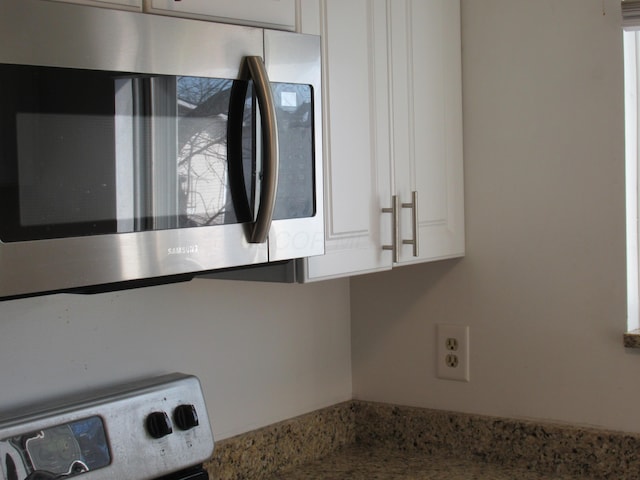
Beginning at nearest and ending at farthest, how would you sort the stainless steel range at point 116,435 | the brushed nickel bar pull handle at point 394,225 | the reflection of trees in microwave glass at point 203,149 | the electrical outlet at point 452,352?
the reflection of trees in microwave glass at point 203,149 → the stainless steel range at point 116,435 → the brushed nickel bar pull handle at point 394,225 → the electrical outlet at point 452,352

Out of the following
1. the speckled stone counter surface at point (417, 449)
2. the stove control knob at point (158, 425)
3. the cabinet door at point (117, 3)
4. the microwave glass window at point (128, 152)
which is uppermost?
the cabinet door at point (117, 3)

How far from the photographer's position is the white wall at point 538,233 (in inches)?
69.2

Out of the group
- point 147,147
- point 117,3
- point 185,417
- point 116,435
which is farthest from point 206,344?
point 117,3

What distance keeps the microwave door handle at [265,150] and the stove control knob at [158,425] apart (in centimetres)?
43

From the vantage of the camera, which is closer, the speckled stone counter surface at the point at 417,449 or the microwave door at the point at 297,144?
the microwave door at the point at 297,144

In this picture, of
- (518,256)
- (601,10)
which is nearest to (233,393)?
(518,256)

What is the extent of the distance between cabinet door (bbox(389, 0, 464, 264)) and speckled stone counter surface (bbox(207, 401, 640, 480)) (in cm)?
43

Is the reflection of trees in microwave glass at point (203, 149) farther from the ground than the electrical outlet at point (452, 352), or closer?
farther from the ground

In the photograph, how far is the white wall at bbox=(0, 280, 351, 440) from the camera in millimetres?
1426

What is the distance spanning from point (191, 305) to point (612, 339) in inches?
34.6

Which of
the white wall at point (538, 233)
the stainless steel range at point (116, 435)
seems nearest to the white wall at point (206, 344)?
the stainless steel range at point (116, 435)

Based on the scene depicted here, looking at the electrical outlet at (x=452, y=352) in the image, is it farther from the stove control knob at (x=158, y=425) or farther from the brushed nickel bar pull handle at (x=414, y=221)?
the stove control knob at (x=158, y=425)

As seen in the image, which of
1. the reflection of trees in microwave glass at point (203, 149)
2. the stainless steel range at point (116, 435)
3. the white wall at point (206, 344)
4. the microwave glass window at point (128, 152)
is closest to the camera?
the microwave glass window at point (128, 152)

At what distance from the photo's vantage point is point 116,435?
1433 millimetres
